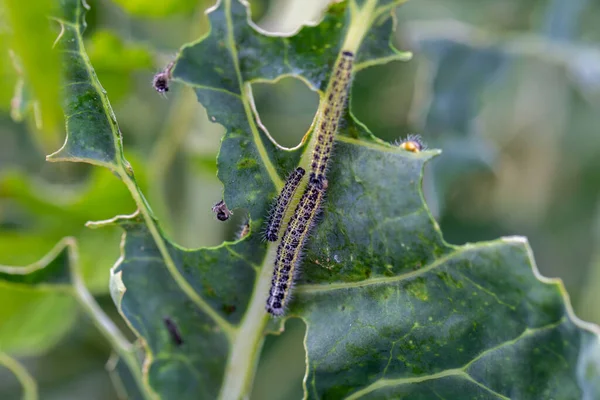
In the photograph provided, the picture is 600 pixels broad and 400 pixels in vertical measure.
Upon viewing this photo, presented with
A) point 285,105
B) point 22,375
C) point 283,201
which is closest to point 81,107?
point 283,201

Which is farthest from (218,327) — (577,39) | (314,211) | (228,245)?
(577,39)

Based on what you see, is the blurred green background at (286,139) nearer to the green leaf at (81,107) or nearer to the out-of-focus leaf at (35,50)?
the out-of-focus leaf at (35,50)

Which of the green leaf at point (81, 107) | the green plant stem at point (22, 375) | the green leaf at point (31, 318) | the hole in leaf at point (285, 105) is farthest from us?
the hole in leaf at point (285, 105)

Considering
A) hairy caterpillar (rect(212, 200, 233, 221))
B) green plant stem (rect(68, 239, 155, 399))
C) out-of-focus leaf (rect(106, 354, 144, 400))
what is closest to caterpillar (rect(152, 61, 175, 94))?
hairy caterpillar (rect(212, 200, 233, 221))

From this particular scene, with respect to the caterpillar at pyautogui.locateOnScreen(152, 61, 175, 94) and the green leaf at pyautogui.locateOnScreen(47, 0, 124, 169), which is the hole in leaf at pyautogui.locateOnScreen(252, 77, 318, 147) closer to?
the caterpillar at pyautogui.locateOnScreen(152, 61, 175, 94)

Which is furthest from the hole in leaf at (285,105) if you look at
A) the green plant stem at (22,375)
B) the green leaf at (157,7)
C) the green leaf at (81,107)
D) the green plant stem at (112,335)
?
the green leaf at (81,107)

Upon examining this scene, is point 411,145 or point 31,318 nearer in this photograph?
point 411,145

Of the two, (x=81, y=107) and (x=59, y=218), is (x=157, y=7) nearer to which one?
(x=59, y=218)
